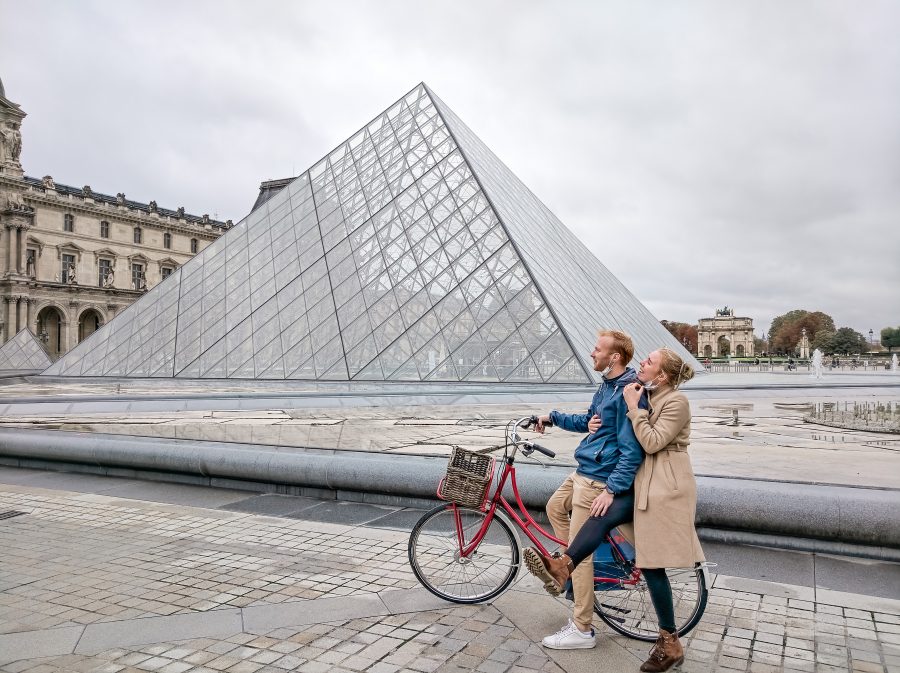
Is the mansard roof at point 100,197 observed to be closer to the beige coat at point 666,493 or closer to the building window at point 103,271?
the building window at point 103,271

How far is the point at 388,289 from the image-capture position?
19516 mm

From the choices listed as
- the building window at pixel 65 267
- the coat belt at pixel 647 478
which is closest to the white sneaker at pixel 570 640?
the coat belt at pixel 647 478

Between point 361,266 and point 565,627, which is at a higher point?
point 361,266

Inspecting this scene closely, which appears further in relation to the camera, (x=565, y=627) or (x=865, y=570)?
(x=865, y=570)

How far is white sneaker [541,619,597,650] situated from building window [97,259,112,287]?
209ft

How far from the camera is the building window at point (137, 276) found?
61881mm

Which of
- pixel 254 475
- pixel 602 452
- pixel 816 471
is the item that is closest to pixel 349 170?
pixel 254 475

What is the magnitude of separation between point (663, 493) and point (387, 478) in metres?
3.29

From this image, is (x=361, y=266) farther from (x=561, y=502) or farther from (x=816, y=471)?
(x=561, y=502)

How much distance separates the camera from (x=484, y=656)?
2.85m

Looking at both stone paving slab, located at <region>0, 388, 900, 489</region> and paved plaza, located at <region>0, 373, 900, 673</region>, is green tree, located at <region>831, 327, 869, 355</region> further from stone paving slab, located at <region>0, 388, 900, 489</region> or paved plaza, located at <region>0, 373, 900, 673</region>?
paved plaza, located at <region>0, 373, 900, 673</region>

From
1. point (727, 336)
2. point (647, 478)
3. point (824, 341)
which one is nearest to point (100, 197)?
point (647, 478)

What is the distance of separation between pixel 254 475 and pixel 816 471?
16.0ft

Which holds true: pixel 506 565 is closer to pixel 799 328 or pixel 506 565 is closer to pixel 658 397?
pixel 658 397
